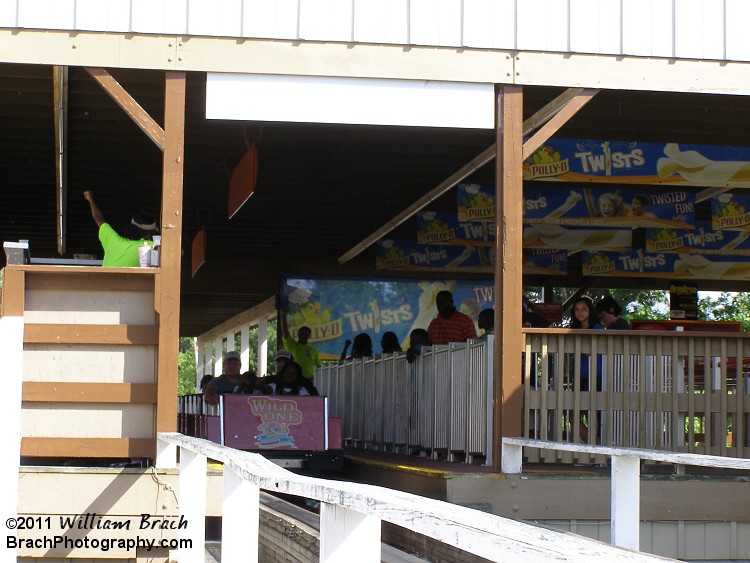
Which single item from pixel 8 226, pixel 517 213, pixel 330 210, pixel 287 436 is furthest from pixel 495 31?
pixel 8 226

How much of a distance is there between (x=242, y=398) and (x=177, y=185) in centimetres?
320

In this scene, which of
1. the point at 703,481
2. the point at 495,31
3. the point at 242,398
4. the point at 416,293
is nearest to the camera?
the point at 703,481

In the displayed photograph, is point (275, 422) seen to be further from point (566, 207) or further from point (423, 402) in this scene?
point (566, 207)

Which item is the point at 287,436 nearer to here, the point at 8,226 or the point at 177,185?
the point at 177,185

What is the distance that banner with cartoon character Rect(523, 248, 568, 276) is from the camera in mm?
19516

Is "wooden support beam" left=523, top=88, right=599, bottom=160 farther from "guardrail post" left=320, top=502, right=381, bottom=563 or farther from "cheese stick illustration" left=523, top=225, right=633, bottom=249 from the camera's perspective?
"cheese stick illustration" left=523, top=225, right=633, bottom=249

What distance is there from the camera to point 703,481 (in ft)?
28.9

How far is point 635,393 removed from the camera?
9.61m

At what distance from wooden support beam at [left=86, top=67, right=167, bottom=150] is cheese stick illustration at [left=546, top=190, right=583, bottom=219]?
7599mm

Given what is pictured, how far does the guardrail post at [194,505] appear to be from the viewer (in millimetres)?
6176

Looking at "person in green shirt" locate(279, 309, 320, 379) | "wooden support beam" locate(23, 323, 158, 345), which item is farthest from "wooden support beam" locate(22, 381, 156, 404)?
"person in green shirt" locate(279, 309, 320, 379)

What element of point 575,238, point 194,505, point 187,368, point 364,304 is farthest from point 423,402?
point 187,368

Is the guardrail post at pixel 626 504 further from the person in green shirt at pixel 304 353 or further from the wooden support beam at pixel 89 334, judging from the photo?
the person in green shirt at pixel 304 353

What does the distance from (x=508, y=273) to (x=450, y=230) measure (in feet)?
26.4
